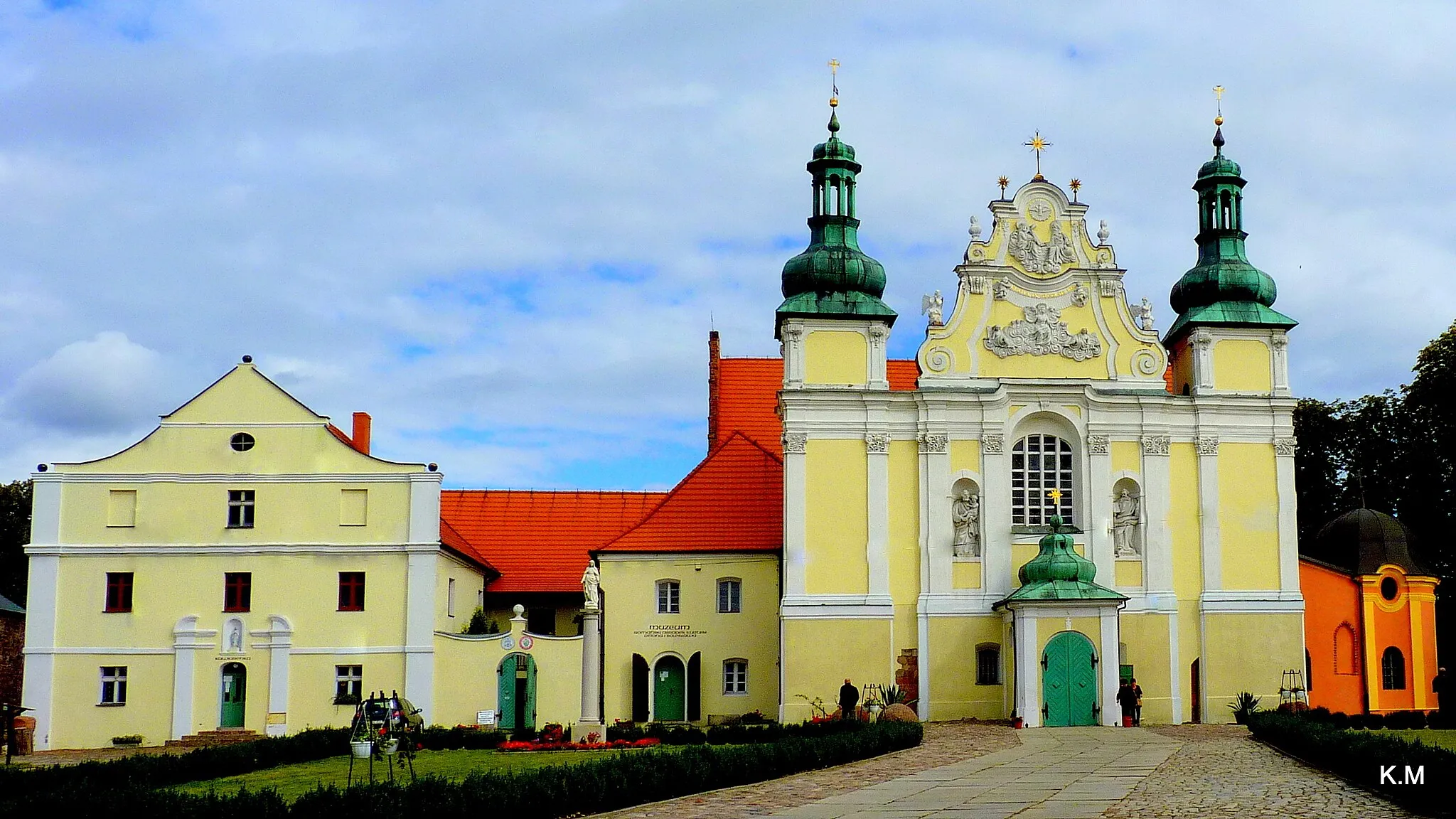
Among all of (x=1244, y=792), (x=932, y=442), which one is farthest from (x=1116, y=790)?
(x=932, y=442)

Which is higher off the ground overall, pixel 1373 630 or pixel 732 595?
pixel 732 595

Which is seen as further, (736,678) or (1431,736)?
(736,678)

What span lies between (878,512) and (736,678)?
6.46 metres

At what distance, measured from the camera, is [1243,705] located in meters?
38.8

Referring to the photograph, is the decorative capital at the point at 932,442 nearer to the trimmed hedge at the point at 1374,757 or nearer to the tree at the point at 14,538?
the trimmed hedge at the point at 1374,757

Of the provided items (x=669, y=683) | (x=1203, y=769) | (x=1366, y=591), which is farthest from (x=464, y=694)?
(x=1366, y=591)

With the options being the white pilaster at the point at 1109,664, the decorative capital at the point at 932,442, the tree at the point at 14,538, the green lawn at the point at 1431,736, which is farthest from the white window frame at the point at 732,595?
the tree at the point at 14,538

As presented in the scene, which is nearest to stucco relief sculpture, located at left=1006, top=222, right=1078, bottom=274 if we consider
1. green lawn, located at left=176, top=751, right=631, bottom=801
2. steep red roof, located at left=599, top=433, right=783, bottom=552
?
steep red roof, located at left=599, top=433, right=783, bottom=552

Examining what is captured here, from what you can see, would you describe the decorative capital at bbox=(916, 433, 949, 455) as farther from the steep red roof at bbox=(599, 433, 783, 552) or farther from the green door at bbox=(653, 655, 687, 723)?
the green door at bbox=(653, 655, 687, 723)

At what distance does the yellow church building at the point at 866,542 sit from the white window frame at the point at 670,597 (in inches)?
49.4

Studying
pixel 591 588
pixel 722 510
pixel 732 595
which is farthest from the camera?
pixel 722 510

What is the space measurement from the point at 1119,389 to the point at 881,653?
30.6 ft

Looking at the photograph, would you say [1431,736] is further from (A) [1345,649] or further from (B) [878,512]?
(A) [1345,649]

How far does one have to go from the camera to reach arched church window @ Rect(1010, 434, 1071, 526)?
4044 cm
